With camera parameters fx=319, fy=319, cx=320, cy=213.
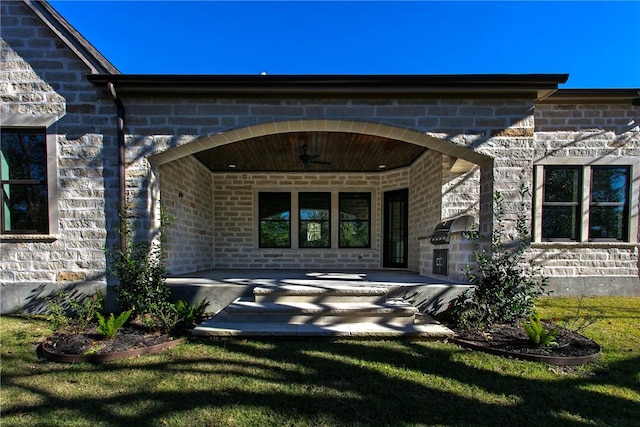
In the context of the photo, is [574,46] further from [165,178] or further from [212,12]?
[165,178]

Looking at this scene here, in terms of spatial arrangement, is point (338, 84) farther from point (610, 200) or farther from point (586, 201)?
point (610, 200)

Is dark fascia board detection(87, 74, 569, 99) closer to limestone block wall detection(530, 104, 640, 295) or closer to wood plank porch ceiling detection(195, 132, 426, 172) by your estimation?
wood plank porch ceiling detection(195, 132, 426, 172)

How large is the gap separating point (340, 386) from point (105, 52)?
636 cm

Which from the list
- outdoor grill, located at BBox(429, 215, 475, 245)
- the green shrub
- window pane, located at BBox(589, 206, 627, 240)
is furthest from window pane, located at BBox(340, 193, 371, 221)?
the green shrub

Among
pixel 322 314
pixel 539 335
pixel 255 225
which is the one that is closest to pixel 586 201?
pixel 539 335

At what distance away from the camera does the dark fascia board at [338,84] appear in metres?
4.27

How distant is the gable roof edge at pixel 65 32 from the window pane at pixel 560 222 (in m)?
8.16

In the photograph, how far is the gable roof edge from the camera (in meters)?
4.54

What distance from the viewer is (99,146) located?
4.57 metres

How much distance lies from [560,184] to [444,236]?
2901 mm

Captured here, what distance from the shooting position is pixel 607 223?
6281 millimetres

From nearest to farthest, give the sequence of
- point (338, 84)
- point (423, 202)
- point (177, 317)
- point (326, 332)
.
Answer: point (326, 332), point (177, 317), point (338, 84), point (423, 202)

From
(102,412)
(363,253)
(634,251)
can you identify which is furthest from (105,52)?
(634,251)

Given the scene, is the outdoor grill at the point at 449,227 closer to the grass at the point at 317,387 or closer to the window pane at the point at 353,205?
the grass at the point at 317,387
